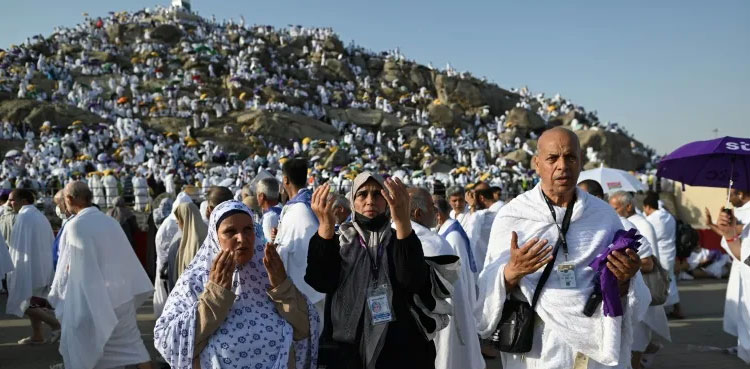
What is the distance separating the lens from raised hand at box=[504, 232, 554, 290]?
2475 millimetres

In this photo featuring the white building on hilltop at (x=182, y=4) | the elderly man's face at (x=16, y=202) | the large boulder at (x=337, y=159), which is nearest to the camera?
the elderly man's face at (x=16, y=202)

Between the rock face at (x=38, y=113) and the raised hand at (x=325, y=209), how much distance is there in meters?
35.9

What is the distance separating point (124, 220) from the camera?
907 cm

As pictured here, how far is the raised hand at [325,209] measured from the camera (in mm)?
2492

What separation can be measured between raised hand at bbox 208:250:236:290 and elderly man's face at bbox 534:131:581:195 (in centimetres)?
137

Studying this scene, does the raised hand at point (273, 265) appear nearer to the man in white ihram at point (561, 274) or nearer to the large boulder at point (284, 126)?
the man in white ihram at point (561, 274)

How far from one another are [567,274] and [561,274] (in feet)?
0.08

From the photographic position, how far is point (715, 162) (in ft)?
17.2

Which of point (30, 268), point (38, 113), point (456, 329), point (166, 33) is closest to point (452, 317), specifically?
point (456, 329)

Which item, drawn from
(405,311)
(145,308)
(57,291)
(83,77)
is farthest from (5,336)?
(83,77)

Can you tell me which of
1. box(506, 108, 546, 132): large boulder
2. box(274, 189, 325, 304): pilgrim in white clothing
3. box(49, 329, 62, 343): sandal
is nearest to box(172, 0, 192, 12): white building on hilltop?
box(506, 108, 546, 132): large boulder

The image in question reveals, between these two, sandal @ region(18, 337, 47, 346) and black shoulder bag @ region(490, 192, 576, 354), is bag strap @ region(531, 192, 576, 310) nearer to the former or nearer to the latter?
black shoulder bag @ region(490, 192, 576, 354)

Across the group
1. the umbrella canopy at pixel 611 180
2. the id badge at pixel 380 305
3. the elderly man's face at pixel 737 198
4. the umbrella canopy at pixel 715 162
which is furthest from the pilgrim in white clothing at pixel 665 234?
the id badge at pixel 380 305

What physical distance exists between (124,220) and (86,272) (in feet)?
15.0
